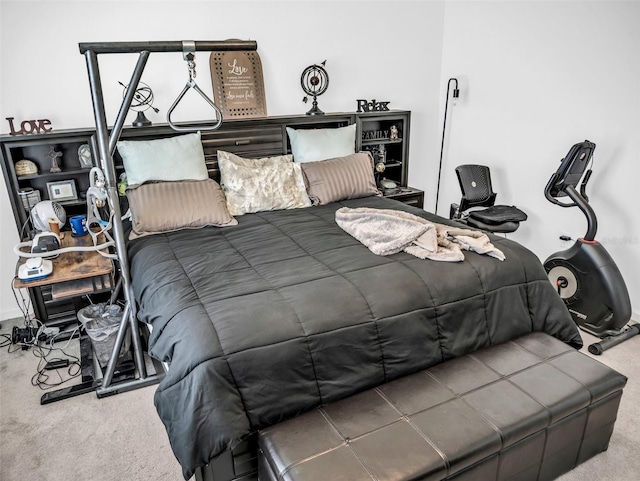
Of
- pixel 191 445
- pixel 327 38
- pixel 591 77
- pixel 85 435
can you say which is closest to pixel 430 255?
pixel 191 445

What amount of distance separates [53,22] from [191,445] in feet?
9.05

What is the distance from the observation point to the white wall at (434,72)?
2.80 m

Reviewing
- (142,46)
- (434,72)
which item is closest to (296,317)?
(142,46)

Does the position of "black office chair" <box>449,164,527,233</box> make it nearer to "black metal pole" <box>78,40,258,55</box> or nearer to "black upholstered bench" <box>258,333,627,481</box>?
"black upholstered bench" <box>258,333,627,481</box>

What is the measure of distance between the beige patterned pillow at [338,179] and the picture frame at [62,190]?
158 cm

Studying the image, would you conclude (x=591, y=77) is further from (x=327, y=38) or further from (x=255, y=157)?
(x=255, y=157)

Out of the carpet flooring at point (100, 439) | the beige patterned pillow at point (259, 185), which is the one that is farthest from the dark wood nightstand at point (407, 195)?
the carpet flooring at point (100, 439)

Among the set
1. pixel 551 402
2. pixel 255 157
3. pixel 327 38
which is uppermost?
pixel 327 38

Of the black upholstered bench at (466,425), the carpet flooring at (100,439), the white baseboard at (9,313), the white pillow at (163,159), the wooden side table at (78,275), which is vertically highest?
the white pillow at (163,159)

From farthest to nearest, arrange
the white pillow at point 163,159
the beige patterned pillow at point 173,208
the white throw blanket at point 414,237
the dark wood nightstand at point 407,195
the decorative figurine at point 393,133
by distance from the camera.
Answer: the decorative figurine at point 393,133, the dark wood nightstand at point 407,195, the white pillow at point 163,159, the beige patterned pillow at point 173,208, the white throw blanket at point 414,237

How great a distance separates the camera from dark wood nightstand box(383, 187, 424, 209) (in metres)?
3.74

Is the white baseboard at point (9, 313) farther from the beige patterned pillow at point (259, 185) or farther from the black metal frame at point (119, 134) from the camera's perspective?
the beige patterned pillow at point (259, 185)

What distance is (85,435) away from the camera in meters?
2.04

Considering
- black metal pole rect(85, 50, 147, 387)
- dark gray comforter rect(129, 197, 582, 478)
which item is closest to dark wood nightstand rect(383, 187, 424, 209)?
dark gray comforter rect(129, 197, 582, 478)
